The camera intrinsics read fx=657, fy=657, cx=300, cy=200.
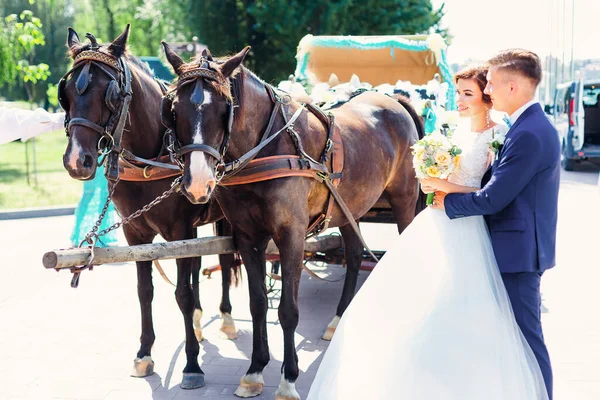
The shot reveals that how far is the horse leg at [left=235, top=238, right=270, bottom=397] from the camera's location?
434cm

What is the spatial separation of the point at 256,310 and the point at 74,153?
5.25 ft

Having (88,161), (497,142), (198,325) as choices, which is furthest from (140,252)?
(497,142)

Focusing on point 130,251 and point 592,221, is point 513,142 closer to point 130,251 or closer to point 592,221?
point 130,251

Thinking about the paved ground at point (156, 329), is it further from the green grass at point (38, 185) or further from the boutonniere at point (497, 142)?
the green grass at point (38, 185)

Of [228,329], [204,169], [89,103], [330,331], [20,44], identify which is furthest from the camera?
[20,44]

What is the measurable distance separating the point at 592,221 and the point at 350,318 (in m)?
8.34

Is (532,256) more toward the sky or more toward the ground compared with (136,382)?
more toward the sky

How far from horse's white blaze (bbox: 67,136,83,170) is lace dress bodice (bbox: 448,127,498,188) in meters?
2.02

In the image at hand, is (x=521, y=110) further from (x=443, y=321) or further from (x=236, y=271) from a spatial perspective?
(x=236, y=271)

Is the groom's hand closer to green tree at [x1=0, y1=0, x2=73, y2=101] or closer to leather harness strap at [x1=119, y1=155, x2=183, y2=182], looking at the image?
leather harness strap at [x1=119, y1=155, x2=183, y2=182]

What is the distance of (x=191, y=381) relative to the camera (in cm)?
446

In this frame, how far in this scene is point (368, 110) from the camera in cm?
562

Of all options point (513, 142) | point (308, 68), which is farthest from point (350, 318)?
point (308, 68)

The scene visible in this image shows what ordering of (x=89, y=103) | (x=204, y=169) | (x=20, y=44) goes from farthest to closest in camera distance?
1. (x=20, y=44)
2. (x=89, y=103)
3. (x=204, y=169)
